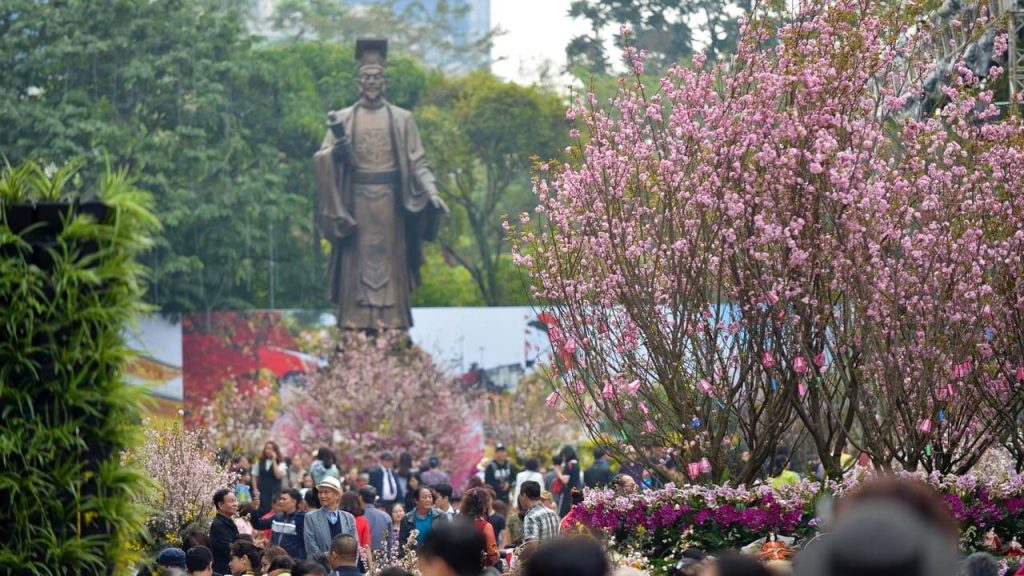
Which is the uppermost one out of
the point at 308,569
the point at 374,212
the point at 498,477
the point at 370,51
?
the point at 370,51

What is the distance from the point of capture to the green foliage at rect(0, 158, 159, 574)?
22.0 ft

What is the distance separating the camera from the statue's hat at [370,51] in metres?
32.2

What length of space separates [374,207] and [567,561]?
31042 millimetres

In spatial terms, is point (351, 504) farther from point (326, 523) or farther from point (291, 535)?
point (326, 523)

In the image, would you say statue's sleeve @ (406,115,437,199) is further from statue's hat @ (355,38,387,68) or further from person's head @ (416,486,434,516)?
person's head @ (416,486,434,516)

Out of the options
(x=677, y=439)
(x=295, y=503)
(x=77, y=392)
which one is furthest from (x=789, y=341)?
(x=77, y=392)

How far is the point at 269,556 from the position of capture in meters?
11.0

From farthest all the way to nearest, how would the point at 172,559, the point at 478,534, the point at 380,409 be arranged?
the point at 380,409 → the point at 172,559 → the point at 478,534

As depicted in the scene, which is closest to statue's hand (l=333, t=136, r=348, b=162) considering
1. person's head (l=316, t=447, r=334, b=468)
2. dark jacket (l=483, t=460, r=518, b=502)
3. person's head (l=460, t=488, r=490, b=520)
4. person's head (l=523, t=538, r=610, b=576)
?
dark jacket (l=483, t=460, r=518, b=502)

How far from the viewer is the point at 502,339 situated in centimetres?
4075

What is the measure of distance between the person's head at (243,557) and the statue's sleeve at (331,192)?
2270 cm

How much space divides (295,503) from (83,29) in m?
33.5

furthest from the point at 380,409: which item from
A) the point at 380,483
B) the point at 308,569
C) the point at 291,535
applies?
the point at 308,569

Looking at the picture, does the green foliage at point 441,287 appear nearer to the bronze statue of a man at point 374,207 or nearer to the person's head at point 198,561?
the bronze statue of a man at point 374,207
